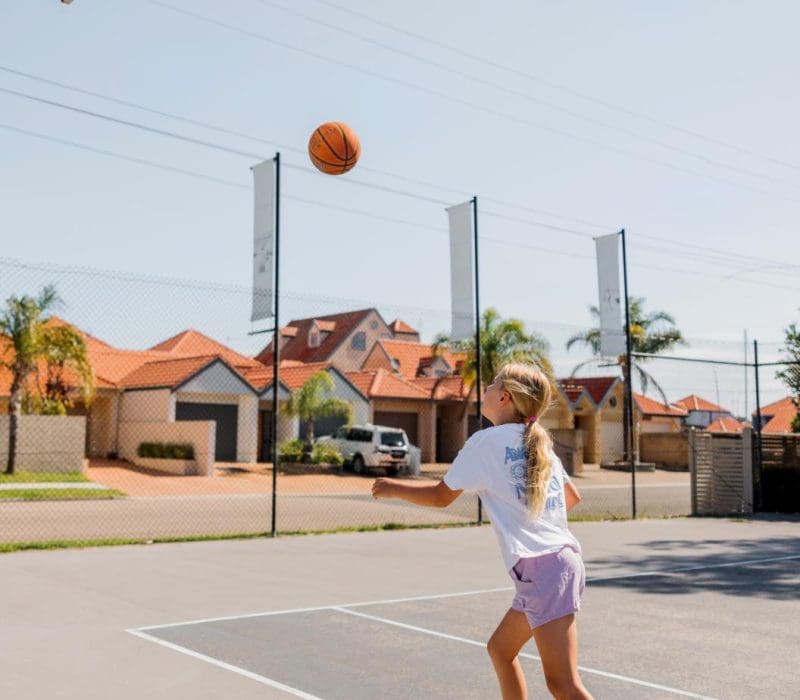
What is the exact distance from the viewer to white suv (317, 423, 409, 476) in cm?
3325

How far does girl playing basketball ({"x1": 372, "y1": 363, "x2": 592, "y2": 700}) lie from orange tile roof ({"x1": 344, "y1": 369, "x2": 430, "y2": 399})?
118 ft

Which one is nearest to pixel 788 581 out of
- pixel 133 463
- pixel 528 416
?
pixel 528 416

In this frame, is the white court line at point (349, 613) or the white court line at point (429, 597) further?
the white court line at point (429, 597)

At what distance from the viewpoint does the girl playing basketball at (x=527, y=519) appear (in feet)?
11.6

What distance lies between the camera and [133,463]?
31.9 m

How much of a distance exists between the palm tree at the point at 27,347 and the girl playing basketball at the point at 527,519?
Result: 75.6 ft

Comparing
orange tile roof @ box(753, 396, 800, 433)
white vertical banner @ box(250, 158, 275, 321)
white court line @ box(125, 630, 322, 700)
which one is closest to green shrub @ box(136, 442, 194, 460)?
white vertical banner @ box(250, 158, 275, 321)

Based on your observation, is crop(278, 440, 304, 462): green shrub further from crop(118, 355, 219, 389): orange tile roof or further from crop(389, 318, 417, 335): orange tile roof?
crop(389, 318, 417, 335): orange tile roof

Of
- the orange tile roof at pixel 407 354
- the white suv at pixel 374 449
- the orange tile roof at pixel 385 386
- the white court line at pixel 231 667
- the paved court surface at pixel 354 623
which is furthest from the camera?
the orange tile roof at pixel 407 354

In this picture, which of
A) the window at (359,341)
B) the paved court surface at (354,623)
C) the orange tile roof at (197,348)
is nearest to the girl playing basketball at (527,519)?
the paved court surface at (354,623)

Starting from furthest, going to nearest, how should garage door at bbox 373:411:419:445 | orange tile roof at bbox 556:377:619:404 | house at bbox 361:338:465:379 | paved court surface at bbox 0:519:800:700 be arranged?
house at bbox 361:338:465:379
orange tile roof at bbox 556:377:619:404
garage door at bbox 373:411:419:445
paved court surface at bbox 0:519:800:700

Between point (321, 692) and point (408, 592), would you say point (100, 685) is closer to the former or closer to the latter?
point (321, 692)

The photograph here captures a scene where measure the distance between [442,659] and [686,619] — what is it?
8.74 feet

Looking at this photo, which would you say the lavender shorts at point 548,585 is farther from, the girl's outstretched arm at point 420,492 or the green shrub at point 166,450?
the green shrub at point 166,450
